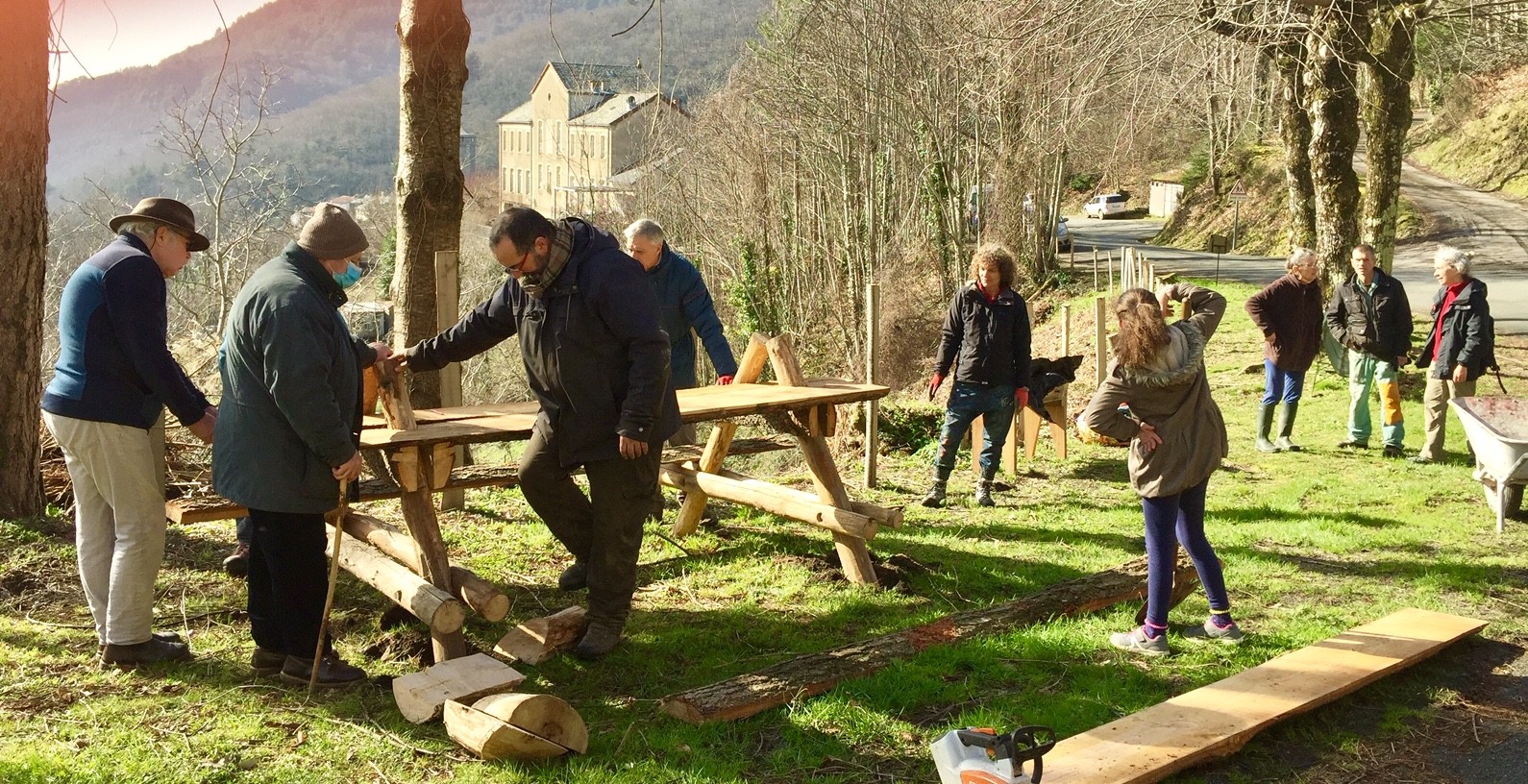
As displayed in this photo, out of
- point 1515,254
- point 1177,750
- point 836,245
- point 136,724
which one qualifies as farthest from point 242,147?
point 1515,254

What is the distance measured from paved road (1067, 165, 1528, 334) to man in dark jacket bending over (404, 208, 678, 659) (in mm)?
15153

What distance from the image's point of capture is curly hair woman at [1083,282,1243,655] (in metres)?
4.81

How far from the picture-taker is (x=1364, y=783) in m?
4.04

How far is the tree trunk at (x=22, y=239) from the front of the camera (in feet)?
21.8

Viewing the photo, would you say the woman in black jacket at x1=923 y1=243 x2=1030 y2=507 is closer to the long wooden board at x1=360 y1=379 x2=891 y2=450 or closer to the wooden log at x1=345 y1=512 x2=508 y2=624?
the long wooden board at x1=360 y1=379 x2=891 y2=450

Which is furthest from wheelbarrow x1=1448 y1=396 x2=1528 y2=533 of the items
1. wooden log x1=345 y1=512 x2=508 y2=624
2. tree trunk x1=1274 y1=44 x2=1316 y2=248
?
tree trunk x1=1274 y1=44 x2=1316 y2=248

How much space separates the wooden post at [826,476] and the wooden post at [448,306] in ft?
6.76

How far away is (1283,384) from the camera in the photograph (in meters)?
9.91

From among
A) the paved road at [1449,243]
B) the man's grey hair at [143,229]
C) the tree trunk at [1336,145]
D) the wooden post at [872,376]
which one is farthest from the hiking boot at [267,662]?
the paved road at [1449,243]

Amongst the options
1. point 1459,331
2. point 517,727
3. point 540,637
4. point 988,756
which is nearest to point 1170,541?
point 988,756

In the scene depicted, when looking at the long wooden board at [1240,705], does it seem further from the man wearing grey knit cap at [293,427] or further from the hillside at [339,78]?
the hillside at [339,78]

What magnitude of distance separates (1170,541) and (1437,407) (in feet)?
18.5

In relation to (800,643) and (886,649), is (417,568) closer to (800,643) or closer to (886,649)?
(800,643)

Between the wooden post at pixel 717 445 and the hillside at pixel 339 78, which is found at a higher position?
the hillside at pixel 339 78
